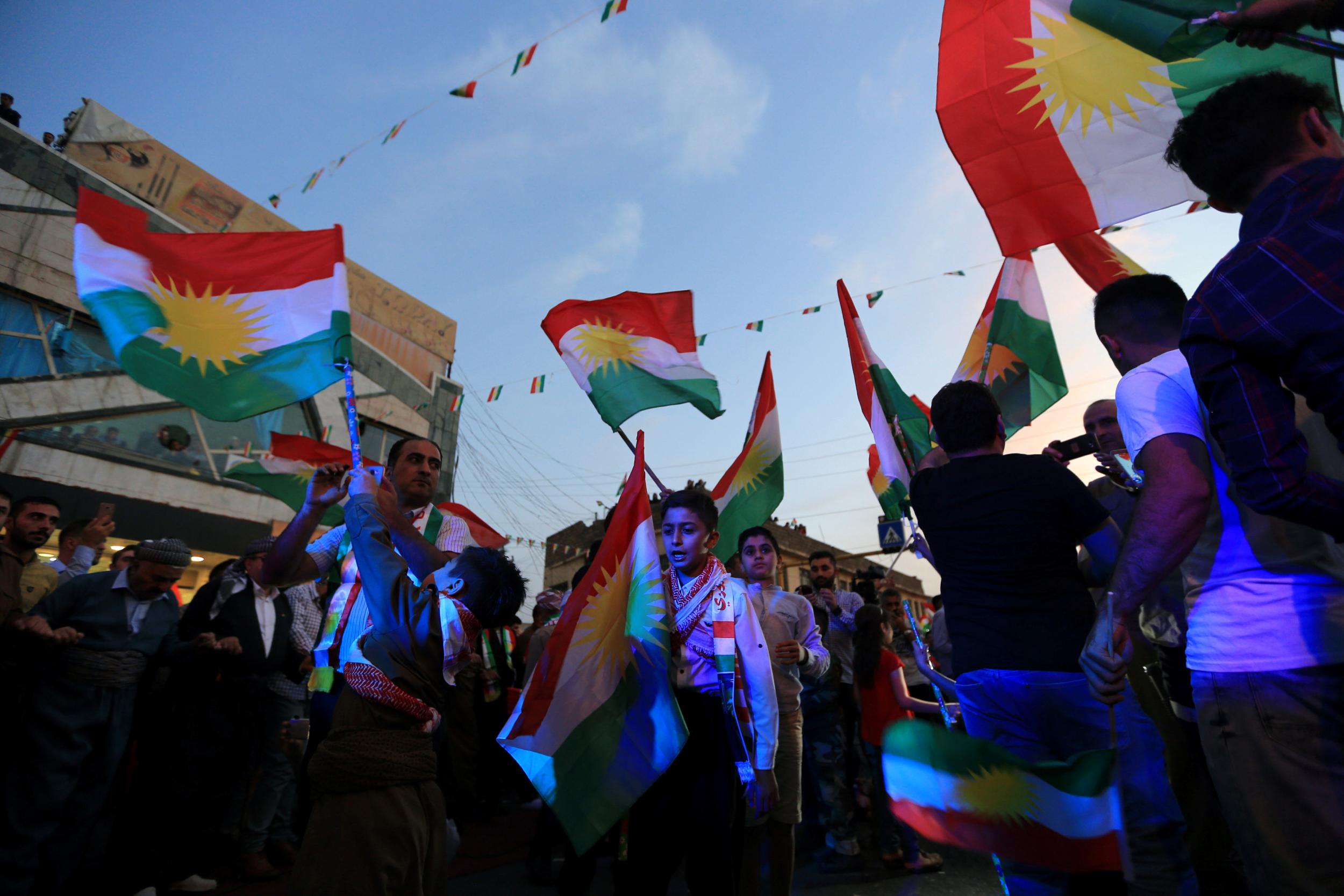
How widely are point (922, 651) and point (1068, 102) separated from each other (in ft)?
9.13

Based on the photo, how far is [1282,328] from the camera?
1338 millimetres

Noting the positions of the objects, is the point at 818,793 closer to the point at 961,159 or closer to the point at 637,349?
the point at 637,349

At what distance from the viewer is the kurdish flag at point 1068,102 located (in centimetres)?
333

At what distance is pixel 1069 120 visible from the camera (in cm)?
364

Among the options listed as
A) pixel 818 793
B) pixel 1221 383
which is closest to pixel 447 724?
pixel 1221 383

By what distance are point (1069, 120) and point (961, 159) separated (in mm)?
511

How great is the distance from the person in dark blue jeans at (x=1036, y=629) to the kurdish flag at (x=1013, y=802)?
1.30 feet

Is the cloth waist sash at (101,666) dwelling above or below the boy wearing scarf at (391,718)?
above

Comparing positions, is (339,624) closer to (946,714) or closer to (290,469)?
(946,714)

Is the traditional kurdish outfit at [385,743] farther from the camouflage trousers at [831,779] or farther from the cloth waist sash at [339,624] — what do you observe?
the camouflage trousers at [831,779]

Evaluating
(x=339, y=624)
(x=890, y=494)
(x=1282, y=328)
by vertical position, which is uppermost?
(x=890, y=494)

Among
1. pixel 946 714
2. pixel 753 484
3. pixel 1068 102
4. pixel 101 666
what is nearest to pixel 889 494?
pixel 753 484

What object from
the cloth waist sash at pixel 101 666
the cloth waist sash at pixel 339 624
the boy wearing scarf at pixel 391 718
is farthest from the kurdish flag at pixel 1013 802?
the cloth waist sash at pixel 101 666

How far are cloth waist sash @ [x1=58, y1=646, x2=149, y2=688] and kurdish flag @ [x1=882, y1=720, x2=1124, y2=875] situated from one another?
15.0ft
